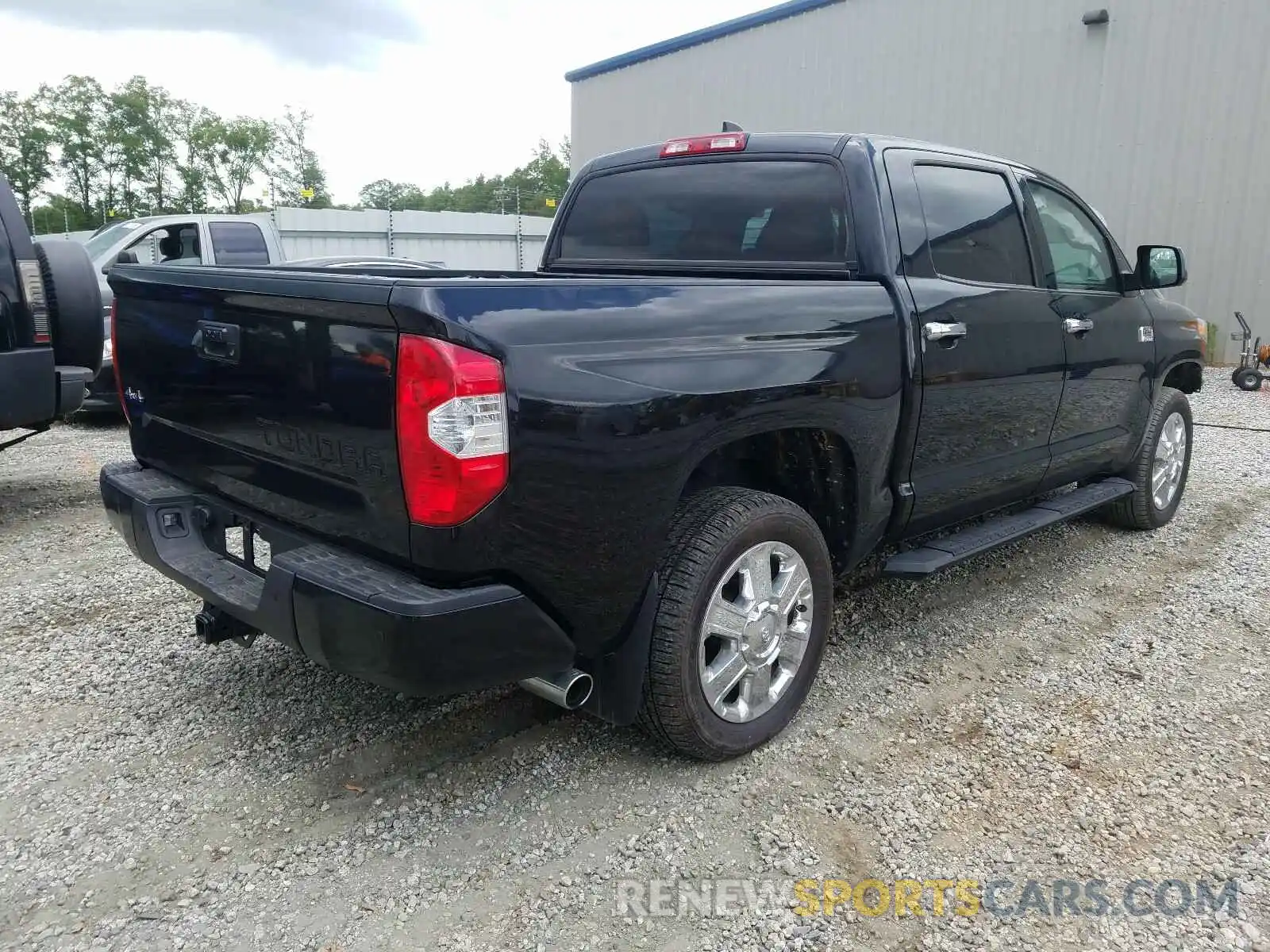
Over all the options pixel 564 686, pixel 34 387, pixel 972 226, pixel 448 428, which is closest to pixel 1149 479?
pixel 972 226

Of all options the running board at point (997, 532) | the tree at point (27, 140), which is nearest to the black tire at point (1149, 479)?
the running board at point (997, 532)

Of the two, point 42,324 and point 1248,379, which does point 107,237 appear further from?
point 1248,379

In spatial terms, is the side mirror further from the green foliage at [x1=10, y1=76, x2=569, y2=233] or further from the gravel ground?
the green foliage at [x1=10, y1=76, x2=569, y2=233]

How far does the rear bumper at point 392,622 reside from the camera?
2.16m

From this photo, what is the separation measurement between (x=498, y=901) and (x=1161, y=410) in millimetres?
4490

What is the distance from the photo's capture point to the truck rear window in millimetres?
3457

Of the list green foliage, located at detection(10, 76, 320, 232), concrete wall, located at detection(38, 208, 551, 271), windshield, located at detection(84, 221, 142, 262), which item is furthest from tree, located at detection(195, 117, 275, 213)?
windshield, located at detection(84, 221, 142, 262)

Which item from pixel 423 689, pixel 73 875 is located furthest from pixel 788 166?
pixel 73 875

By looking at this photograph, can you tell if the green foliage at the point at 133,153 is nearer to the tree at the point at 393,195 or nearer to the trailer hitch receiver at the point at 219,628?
the tree at the point at 393,195

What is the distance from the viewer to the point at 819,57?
52.0 feet

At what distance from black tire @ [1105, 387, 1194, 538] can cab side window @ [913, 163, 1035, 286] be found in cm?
165

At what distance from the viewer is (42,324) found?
5004 mm

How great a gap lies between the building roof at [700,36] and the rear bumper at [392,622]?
51.5ft

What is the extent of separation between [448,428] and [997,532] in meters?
2.68
